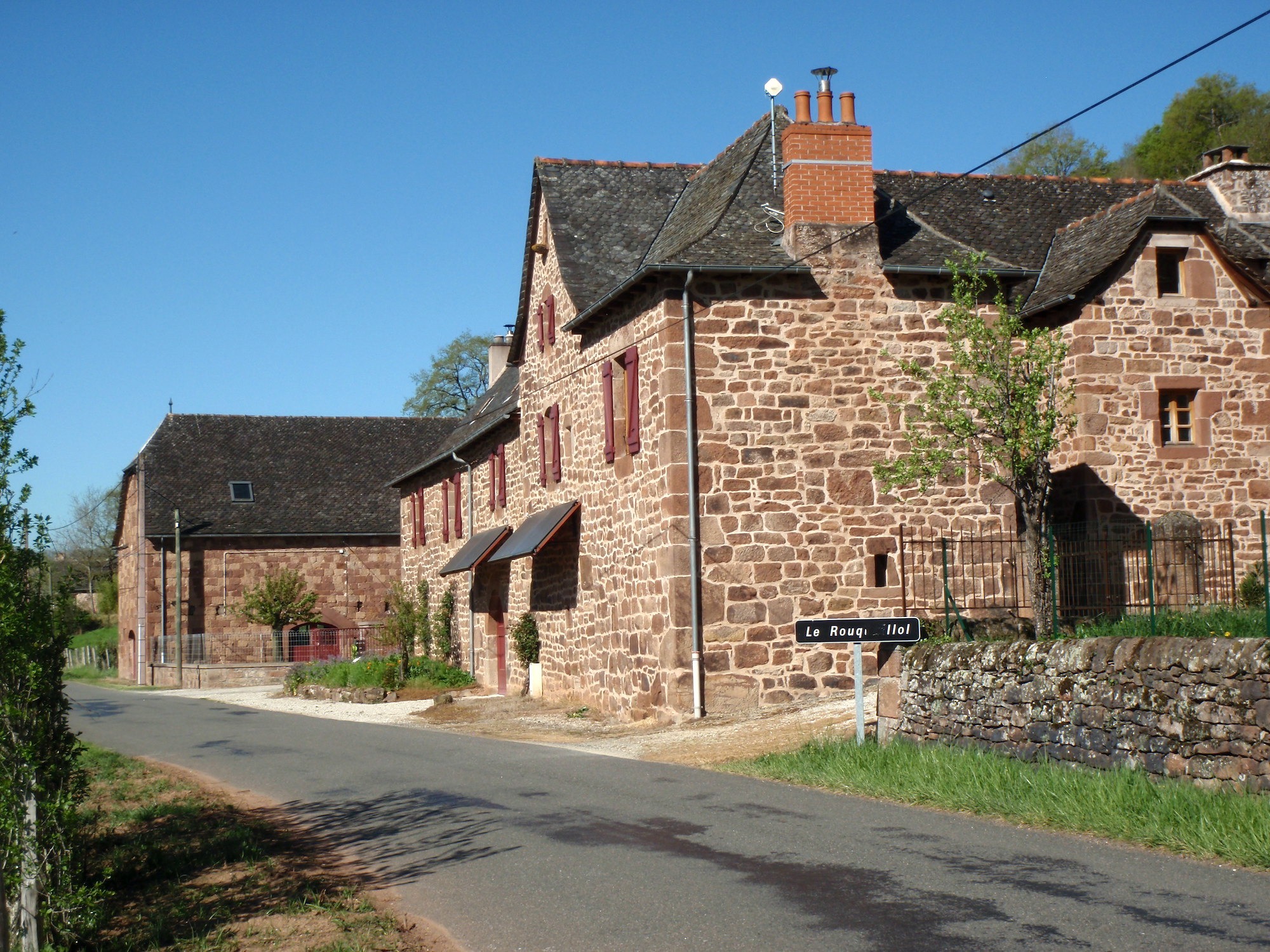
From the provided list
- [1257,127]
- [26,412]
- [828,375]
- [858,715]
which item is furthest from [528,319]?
[1257,127]

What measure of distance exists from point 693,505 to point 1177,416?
7411mm

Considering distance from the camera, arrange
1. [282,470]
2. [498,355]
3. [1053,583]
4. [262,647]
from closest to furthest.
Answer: [1053,583] < [498,355] < [262,647] < [282,470]

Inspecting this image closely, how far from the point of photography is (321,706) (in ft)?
88.5

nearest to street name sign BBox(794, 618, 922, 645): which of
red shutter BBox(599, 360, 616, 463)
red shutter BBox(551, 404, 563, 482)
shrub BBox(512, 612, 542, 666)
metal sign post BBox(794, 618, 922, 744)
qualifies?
metal sign post BBox(794, 618, 922, 744)

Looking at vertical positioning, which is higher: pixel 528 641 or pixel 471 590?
pixel 471 590

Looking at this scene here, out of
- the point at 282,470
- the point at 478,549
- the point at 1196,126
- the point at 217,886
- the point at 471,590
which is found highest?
the point at 1196,126

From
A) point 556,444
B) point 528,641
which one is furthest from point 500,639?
point 556,444

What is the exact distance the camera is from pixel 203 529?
43.7 metres

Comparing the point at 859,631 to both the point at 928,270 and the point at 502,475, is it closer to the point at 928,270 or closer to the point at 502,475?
the point at 928,270

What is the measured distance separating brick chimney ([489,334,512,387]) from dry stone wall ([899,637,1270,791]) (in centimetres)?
2565

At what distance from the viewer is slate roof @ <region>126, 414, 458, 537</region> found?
A: 44625mm

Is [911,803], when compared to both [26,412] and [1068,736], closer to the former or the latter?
[1068,736]

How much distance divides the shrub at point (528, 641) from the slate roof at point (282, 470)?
64.0 ft

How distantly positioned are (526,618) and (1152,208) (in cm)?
1303
